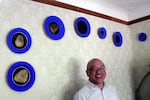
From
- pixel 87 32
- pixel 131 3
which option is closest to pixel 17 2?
pixel 87 32

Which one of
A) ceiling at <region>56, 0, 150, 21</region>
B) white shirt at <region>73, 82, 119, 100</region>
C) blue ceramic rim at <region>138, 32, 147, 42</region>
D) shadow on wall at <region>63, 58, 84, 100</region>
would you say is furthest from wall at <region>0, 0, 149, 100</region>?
blue ceramic rim at <region>138, 32, 147, 42</region>

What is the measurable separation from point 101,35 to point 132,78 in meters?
0.81

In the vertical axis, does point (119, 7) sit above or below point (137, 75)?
above

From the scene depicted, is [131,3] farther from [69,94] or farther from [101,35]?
[69,94]

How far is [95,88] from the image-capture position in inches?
69.4

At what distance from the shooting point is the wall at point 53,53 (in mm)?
1625

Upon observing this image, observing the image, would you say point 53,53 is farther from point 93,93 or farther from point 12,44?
point 93,93

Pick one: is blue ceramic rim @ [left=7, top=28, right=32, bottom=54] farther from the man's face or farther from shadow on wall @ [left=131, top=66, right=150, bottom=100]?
shadow on wall @ [left=131, top=66, right=150, bottom=100]

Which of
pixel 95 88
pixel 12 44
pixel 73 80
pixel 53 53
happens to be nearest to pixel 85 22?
pixel 53 53

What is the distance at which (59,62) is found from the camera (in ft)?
6.34

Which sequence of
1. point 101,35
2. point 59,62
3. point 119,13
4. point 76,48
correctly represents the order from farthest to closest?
point 119,13 < point 101,35 < point 76,48 < point 59,62

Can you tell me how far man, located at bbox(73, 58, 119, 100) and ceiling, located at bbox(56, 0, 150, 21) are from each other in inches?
30.6

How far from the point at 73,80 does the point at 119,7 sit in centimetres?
120

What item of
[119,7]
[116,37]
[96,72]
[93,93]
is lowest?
[93,93]
